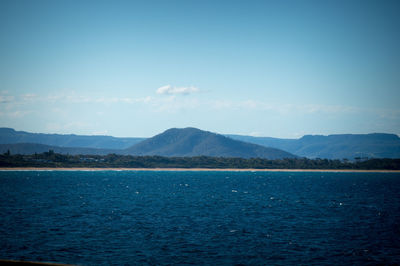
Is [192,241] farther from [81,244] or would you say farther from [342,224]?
[342,224]

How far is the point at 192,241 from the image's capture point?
47.2 m

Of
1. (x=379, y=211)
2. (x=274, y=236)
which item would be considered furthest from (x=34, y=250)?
(x=379, y=211)

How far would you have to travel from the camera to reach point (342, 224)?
61750mm

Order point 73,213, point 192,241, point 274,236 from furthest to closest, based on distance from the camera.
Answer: point 73,213 < point 274,236 < point 192,241

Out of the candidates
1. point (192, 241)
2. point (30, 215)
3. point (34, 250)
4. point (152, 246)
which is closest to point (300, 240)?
point (192, 241)

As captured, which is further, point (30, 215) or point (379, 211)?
point (379, 211)

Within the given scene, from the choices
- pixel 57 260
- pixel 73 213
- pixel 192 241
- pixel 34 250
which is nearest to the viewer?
pixel 57 260

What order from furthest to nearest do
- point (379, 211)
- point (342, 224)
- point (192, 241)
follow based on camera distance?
1. point (379, 211)
2. point (342, 224)
3. point (192, 241)

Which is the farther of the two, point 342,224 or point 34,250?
point 342,224

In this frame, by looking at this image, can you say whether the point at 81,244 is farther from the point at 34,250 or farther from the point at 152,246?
the point at 152,246

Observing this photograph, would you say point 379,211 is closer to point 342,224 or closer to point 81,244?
point 342,224

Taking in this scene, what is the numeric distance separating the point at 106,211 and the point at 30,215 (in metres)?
13.7

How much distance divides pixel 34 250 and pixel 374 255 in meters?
35.7

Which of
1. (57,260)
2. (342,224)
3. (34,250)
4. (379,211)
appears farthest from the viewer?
(379,211)
